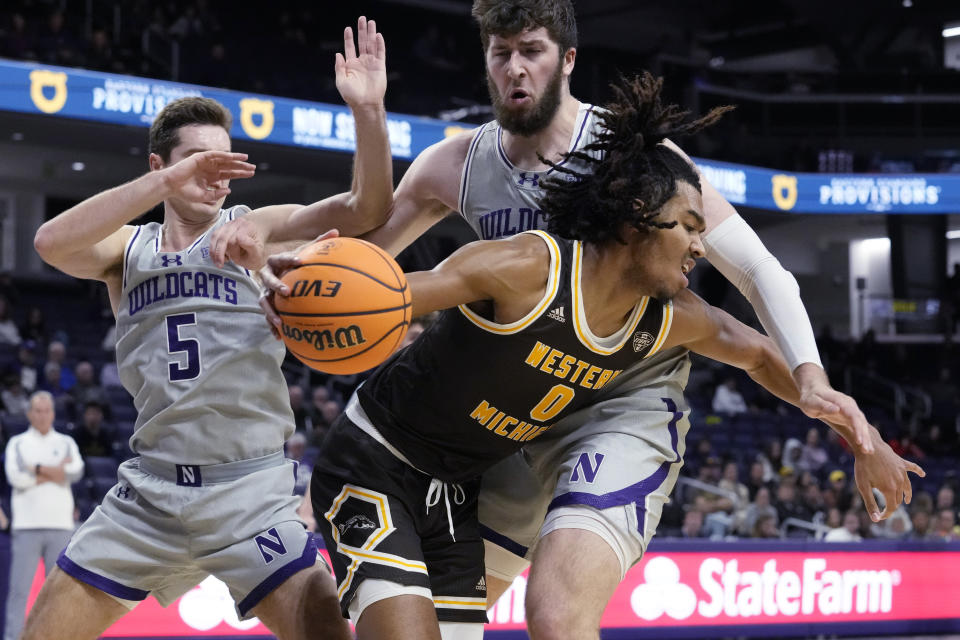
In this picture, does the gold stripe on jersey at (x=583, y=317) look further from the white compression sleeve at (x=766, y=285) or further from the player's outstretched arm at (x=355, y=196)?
the player's outstretched arm at (x=355, y=196)

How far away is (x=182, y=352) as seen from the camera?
3.62m

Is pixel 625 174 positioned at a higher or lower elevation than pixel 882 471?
higher

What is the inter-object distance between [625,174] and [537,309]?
49cm

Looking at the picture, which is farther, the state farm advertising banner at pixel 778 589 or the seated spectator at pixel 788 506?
the seated spectator at pixel 788 506

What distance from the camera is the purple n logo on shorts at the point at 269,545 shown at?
3520 millimetres

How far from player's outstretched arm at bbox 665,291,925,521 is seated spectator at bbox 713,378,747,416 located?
14.6m

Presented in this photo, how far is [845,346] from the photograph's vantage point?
72.6ft

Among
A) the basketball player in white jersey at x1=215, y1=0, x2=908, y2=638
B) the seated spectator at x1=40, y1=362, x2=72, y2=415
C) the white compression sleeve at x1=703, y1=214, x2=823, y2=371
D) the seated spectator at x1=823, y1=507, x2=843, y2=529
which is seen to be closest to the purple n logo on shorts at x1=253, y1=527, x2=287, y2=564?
the basketball player in white jersey at x1=215, y1=0, x2=908, y2=638

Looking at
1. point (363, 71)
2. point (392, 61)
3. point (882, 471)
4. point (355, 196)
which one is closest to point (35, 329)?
point (392, 61)

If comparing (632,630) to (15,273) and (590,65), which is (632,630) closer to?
(15,273)

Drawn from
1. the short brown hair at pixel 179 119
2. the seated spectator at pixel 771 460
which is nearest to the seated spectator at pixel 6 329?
the seated spectator at pixel 771 460

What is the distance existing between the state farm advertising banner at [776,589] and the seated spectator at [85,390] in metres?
4.54

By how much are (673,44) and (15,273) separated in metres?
15.3

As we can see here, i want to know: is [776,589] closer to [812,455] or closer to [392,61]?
[812,455]
